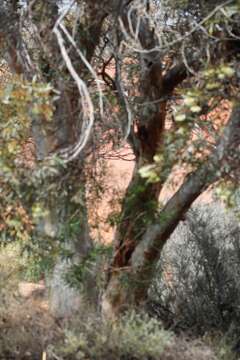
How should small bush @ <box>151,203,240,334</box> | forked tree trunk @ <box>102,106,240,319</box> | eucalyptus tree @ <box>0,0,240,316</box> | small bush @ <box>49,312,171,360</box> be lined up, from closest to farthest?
eucalyptus tree @ <box>0,0,240,316</box>
small bush @ <box>49,312,171,360</box>
forked tree trunk @ <box>102,106,240,319</box>
small bush @ <box>151,203,240,334</box>

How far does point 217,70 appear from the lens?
4.51 meters

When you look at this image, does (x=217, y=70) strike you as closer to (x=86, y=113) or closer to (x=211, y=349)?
(x=86, y=113)

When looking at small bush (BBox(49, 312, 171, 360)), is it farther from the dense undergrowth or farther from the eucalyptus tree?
the eucalyptus tree

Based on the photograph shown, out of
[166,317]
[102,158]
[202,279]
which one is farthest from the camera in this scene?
[202,279]

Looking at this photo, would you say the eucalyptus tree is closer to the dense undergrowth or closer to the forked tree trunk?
the forked tree trunk

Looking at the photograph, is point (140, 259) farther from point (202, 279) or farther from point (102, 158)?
point (202, 279)

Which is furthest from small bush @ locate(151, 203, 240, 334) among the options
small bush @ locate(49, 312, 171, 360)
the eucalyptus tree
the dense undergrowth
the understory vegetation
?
small bush @ locate(49, 312, 171, 360)

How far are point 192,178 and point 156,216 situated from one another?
2.09ft

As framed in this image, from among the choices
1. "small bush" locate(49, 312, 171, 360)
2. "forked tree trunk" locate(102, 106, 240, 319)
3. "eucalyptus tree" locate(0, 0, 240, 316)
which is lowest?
"small bush" locate(49, 312, 171, 360)

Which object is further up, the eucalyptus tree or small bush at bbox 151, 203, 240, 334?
the eucalyptus tree

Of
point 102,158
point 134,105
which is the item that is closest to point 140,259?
point 102,158

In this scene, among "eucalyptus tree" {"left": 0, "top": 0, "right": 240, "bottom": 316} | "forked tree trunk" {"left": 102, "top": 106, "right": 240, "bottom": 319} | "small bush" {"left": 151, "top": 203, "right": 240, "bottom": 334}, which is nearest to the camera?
"eucalyptus tree" {"left": 0, "top": 0, "right": 240, "bottom": 316}

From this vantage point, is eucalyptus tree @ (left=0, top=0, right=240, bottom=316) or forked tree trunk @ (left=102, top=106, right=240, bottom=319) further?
forked tree trunk @ (left=102, top=106, right=240, bottom=319)

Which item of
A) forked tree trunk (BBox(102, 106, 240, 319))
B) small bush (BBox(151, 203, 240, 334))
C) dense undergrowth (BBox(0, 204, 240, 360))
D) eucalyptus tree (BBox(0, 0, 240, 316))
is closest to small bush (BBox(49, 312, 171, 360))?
dense undergrowth (BBox(0, 204, 240, 360))
